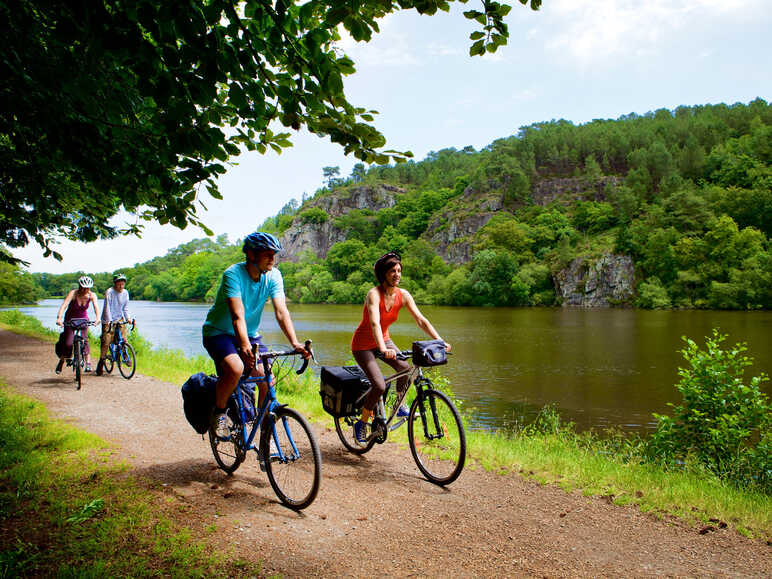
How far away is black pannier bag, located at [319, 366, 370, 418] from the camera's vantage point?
4902 mm

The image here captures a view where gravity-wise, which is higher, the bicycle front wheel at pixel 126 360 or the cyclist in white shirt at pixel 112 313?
the cyclist in white shirt at pixel 112 313

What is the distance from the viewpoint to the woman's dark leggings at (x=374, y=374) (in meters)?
4.78

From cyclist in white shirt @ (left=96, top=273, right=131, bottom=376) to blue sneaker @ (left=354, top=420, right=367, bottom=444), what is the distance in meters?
6.48

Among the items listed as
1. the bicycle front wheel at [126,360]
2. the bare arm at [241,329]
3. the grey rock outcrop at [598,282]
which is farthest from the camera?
the grey rock outcrop at [598,282]

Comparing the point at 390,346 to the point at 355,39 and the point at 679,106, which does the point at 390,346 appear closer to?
the point at 355,39

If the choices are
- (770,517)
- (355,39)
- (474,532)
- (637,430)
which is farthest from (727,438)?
(355,39)

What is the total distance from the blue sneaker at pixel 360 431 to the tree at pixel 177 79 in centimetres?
258

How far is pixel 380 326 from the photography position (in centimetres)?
477

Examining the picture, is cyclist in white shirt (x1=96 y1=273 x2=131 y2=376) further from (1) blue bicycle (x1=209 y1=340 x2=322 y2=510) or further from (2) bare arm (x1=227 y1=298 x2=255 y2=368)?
(2) bare arm (x1=227 y1=298 x2=255 y2=368)

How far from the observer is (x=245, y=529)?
133 inches

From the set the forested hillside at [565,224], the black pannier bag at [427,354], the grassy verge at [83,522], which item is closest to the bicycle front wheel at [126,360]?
the grassy verge at [83,522]

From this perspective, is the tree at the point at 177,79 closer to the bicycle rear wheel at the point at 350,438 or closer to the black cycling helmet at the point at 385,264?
the black cycling helmet at the point at 385,264

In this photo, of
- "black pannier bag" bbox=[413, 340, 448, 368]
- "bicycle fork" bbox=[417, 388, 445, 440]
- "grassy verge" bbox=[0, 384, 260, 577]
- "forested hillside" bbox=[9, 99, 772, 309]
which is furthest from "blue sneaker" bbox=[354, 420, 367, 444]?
"forested hillside" bbox=[9, 99, 772, 309]

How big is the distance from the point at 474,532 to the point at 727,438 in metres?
4.52
